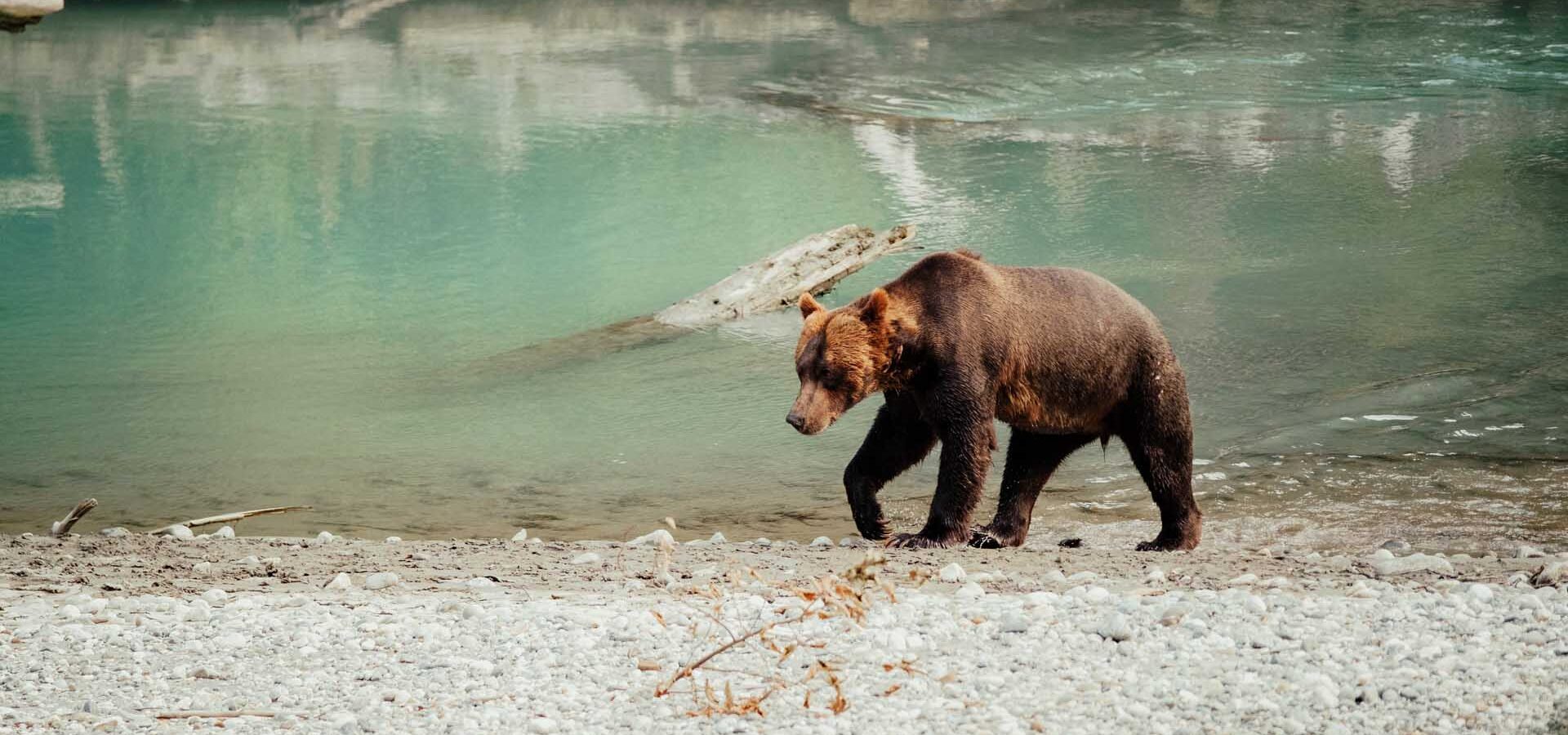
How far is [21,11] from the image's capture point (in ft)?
27.1

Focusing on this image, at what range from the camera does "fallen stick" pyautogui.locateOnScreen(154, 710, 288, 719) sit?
13.9ft

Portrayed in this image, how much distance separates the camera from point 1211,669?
4320 mm

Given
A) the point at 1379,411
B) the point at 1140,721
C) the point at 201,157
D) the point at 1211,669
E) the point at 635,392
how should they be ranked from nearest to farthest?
the point at 1140,721, the point at 1211,669, the point at 1379,411, the point at 635,392, the point at 201,157

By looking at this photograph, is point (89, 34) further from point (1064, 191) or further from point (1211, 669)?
point (1211, 669)

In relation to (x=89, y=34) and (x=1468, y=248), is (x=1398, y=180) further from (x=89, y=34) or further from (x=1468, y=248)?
(x=89, y=34)

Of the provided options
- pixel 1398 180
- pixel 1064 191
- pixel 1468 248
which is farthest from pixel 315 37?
pixel 1468 248

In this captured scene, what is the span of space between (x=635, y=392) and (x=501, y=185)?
10103 mm

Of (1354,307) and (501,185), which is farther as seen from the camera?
(501,185)

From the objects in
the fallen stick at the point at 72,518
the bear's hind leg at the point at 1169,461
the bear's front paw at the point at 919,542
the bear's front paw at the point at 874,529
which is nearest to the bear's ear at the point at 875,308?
the bear's front paw at the point at 919,542

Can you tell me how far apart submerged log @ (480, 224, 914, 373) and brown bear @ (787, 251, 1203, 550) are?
6133 millimetres

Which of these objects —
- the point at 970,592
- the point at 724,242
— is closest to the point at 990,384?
the point at 970,592

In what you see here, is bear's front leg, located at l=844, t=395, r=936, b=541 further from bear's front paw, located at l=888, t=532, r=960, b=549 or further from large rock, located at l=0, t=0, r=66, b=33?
large rock, located at l=0, t=0, r=66, b=33

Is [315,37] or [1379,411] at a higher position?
[315,37]

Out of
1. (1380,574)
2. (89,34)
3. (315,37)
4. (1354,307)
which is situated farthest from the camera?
(89,34)
